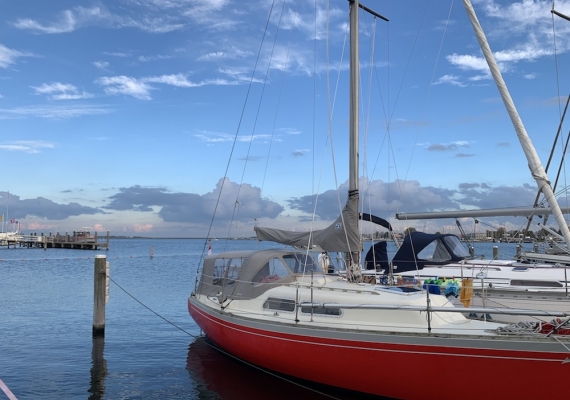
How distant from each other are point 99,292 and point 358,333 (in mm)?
10108

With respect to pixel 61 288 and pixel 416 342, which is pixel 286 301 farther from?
pixel 61 288

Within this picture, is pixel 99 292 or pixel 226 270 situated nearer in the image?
pixel 226 270

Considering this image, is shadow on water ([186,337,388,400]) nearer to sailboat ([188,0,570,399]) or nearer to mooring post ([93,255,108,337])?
sailboat ([188,0,570,399])

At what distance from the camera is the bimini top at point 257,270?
11.6 metres

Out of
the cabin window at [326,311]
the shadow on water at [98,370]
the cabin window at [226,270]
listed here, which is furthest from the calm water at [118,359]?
the cabin window at [226,270]

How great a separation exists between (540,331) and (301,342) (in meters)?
4.16

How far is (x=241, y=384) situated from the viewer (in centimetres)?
1148

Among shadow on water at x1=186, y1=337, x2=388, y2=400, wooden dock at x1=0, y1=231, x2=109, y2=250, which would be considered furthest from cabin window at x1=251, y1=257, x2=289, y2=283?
wooden dock at x1=0, y1=231, x2=109, y2=250

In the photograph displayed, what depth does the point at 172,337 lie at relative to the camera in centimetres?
1689

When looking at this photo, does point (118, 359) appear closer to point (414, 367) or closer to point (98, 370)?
point (98, 370)

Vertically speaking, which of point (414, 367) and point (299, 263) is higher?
point (299, 263)

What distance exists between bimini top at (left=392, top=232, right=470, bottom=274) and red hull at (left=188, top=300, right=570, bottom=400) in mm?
6795

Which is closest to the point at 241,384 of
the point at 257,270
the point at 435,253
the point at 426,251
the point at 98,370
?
the point at 257,270

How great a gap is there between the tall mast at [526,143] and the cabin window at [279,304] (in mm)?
5376
